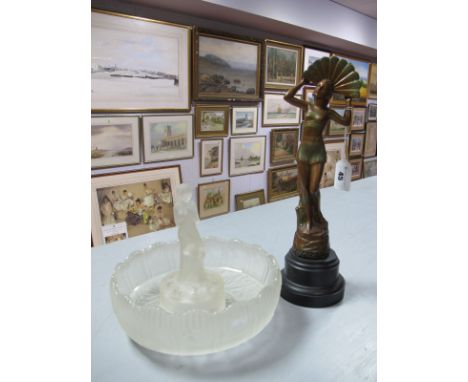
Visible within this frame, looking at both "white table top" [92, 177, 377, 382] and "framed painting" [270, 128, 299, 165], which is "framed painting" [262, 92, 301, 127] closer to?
"framed painting" [270, 128, 299, 165]

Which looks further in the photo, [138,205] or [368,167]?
[368,167]

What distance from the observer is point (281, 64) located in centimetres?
222

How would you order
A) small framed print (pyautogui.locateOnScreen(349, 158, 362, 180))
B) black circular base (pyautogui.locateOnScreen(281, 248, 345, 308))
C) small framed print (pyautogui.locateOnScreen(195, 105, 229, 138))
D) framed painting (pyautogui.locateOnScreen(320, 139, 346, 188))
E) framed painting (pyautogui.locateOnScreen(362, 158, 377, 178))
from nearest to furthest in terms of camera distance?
1. black circular base (pyautogui.locateOnScreen(281, 248, 345, 308))
2. small framed print (pyautogui.locateOnScreen(195, 105, 229, 138))
3. framed painting (pyautogui.locateOnScreen(320, 139, 346, 188))
4. small framed print (pyautogui.locateOnScreen(349, 158, 362, 180))
5. framed painting (pyautogui.locateOnScreen(362, 158, 377, 178))

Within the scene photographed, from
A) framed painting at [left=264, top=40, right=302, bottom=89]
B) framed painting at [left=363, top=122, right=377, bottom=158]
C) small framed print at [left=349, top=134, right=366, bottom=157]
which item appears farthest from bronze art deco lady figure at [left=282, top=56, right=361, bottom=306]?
framed painting at [left=363, top=122, right=377, bottom=158]

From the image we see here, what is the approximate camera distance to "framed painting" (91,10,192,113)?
58.8 inches

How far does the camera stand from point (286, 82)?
229 centimetres

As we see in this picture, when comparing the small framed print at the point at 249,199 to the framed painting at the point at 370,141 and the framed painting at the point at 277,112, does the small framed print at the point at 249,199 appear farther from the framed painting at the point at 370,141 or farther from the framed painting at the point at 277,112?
the framed painting at the point at 370,141

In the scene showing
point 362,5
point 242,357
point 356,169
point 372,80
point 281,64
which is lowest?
point 242,357

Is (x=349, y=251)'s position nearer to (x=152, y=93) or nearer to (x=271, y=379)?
(x=271, y=379)

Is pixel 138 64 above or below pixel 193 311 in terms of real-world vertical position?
above

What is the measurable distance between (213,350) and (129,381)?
124mm

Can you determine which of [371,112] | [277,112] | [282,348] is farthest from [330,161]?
[282,348]

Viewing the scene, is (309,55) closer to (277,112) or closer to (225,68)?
(277,112)

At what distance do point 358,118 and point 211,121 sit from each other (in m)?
1.70
